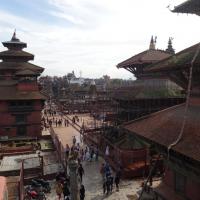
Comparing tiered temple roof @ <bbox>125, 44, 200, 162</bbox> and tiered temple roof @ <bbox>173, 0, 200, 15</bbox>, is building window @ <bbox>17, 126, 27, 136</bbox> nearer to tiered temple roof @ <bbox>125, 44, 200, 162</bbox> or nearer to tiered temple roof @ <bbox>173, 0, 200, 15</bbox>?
tiered temple roof @ <bbox>125, 44, 200, 162</bbox>

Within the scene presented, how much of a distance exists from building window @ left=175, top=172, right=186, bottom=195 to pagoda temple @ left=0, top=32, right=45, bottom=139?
26.0 metres

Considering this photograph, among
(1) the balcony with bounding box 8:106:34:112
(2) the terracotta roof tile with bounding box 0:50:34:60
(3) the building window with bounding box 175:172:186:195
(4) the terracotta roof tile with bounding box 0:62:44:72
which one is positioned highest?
(2) the terracotta roof tile with bounding box 0:50:34:60

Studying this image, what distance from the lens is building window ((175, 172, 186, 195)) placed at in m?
11.2

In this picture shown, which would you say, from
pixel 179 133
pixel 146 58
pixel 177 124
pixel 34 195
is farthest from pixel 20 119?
pixel 179 133

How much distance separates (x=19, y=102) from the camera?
117ft

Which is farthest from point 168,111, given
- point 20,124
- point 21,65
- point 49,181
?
point 21,65

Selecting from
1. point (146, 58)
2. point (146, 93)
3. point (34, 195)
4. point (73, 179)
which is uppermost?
point (146, 58)

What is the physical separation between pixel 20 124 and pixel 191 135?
28408 mm

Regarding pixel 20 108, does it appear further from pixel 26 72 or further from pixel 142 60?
pixel 142 60

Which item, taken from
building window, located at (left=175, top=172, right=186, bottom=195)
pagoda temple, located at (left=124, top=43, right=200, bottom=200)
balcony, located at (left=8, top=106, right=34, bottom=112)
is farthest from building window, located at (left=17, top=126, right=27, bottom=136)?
building window, located at (left=175, top=172, right=186, bottom=195)

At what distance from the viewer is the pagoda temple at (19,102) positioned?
35.1 metres

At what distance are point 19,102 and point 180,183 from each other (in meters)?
27.2

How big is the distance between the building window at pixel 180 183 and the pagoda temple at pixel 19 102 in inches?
1022

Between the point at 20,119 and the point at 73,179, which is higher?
the point at 20,119
